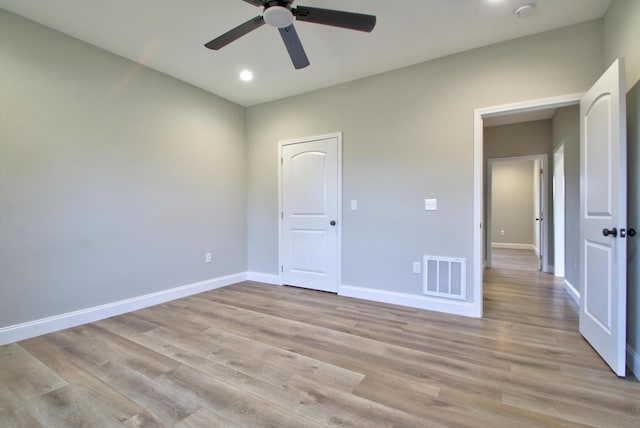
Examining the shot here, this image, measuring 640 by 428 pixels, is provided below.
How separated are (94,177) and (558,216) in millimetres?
6493

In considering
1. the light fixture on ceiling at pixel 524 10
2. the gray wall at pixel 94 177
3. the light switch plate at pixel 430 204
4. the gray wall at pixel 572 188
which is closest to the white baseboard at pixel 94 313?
the gray wall at pixel 94 177

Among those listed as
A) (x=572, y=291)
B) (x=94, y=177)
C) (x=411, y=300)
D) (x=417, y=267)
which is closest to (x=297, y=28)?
(x=94, y=177)

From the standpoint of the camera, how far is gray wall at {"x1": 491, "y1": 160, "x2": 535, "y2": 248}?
26.7 feet

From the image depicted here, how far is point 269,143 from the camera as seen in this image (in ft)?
14.2

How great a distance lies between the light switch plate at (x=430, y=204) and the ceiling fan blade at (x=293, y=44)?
6.05 ft

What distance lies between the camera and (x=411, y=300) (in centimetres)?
324

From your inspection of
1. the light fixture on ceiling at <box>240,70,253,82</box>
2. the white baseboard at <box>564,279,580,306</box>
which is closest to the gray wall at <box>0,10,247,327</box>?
the light fixture on ceiling at <box>240,70,253,82</box>

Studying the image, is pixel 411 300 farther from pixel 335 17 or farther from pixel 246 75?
pixel 246 75

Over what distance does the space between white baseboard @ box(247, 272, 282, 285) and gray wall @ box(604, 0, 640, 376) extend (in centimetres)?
352

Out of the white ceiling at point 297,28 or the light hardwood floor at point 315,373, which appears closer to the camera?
the light hardwood floor at point 315,373

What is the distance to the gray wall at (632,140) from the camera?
188cm

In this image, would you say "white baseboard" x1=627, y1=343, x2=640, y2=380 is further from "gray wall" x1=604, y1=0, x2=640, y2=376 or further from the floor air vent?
the floor air vent

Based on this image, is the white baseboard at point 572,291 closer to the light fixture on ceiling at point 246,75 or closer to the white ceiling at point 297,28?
the white ceiling at point 297,28

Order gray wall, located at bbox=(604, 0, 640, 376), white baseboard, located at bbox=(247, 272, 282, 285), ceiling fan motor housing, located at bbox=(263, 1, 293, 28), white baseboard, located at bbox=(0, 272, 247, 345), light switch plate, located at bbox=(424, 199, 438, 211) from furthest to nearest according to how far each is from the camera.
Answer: white baseboard, located at bbox=(247, 272, 282, 285)
light switch plate, located at bbox=(424, 199, 438, 211)
white baseboard, located at bbox=(0, 272, 247, 345)
gray wall, located at bbox=(604, 0, 640, 376)
ceiling fan motor housing, located at bbox=(263, 1, 293, 28)
